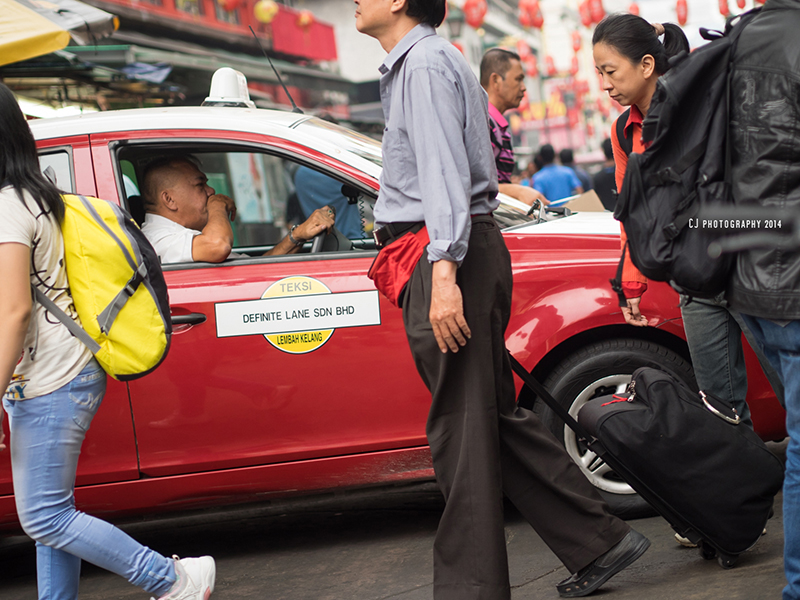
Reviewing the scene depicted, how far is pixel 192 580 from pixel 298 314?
1024 mm

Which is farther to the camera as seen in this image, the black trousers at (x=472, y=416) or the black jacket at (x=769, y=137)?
the black trousers at (x=472, y=416)

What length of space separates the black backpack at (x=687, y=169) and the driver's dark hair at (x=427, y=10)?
0.71 metres

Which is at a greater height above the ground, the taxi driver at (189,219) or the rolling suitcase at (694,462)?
the taxi driver at (189,219)

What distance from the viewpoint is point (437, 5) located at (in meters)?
2.54

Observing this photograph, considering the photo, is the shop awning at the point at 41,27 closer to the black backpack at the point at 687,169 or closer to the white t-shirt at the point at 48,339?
the white t-shirt at the point at 48,339

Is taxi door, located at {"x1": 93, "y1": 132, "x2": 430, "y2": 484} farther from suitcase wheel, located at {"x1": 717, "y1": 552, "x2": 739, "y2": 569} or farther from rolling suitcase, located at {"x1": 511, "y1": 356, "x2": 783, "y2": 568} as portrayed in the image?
suitcase wheel, located at {"x1": 717, "y1": 552, "x2": 739, "y2": 569}

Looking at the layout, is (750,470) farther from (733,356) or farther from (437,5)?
(437,5)

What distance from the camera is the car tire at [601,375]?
3.30m

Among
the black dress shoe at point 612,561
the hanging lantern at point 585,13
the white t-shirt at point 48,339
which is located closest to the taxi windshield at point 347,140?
the white t-shirt at point 48,339

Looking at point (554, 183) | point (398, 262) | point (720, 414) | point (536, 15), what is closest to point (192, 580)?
point (398, 262)

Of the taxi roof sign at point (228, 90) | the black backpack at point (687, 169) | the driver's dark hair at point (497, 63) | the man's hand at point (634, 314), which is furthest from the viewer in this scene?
the driver's dark hair at point (497, 63)

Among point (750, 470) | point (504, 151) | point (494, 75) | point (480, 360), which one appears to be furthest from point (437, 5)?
point (494, 75)

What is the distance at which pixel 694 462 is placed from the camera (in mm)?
2791

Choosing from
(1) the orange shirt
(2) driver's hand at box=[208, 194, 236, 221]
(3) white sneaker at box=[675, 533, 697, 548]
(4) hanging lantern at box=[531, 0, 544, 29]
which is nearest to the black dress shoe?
(3) white sneaker at box=[675, 533, 697, 548]
